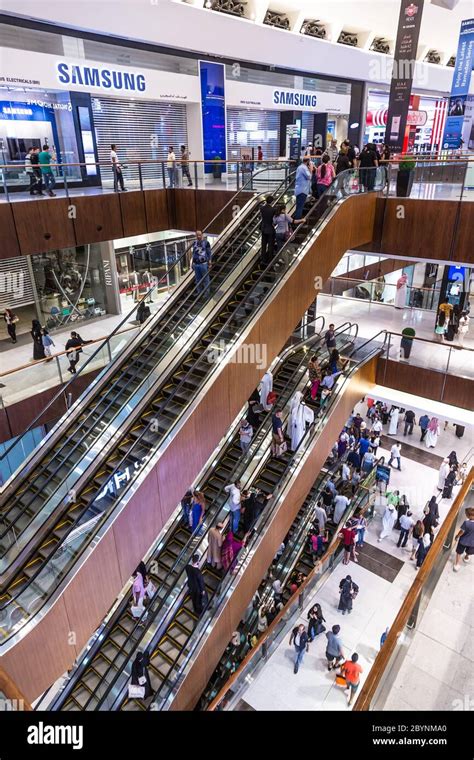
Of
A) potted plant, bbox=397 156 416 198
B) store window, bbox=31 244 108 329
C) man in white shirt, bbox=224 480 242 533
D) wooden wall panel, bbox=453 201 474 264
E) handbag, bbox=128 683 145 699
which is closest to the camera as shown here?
handbag, bbox=128 683 145 699

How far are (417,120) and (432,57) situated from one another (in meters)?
5.47

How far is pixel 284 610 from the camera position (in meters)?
8.79

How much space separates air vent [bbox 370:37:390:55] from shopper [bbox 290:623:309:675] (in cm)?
2967

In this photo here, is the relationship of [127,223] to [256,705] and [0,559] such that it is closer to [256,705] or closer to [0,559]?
[0,559]

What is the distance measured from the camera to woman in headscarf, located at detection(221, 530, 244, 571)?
323 inches

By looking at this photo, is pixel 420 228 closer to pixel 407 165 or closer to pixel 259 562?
pixel 407 165

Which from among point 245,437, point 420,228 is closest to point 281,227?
point 420,228

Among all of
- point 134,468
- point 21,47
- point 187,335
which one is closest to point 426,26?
point 21,47

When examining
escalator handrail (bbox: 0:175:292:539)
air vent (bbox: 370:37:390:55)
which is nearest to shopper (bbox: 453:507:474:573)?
escalator handrail (bbox: 0:175:292:539)

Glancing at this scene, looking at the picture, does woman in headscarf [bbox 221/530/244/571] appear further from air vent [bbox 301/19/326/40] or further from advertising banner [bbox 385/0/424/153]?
air vent [bbox 301/19/326/40]

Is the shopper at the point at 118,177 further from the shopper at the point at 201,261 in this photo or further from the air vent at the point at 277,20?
the air vent at the point at 277,20

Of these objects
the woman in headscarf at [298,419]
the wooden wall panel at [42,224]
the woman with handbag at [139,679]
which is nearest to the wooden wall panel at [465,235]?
the woman in headscarf at [298,419]

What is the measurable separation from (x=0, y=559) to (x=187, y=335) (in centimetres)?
483

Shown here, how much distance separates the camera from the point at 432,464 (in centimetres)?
1506
